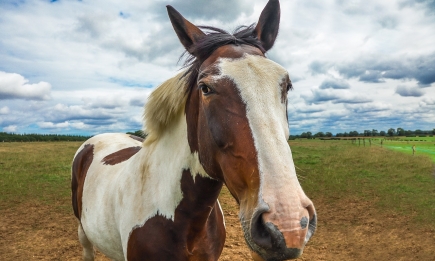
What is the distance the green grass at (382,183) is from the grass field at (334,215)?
3 cm

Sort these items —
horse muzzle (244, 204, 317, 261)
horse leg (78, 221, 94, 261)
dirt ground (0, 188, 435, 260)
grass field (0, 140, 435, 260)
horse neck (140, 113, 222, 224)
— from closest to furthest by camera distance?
1. horse muzzle (244, 204, 317, 261)
2. horse neck (140, 113, 222, 224)
3. horse leg (78, 221, 94, 261)
4. dirt ground (0, 188, 435, 260)
5. grass field (0, 140, 435, 260)

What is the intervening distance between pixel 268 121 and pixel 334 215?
8501mm

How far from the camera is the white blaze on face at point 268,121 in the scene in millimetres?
1402

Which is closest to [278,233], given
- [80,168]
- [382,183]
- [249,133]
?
[249,133]

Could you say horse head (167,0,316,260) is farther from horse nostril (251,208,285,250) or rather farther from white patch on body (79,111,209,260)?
white patch on body (79,111,209,260)

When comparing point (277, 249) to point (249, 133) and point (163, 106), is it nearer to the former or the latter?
point (249, 133)

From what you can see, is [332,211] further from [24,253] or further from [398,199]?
[24,253]

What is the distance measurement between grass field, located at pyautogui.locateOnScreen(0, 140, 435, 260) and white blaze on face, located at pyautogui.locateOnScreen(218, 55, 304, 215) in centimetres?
518

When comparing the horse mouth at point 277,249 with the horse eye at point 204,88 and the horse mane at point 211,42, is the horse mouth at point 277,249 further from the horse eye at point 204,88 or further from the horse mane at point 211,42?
the horse mane at point 211,42

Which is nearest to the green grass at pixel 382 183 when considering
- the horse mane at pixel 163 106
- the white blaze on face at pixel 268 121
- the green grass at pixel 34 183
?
the horse mane at pixel 163 106

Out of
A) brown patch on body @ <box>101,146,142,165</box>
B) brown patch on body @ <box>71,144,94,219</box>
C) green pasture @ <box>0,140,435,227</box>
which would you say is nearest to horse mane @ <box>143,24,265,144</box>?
brown patch on body @ <box>101,146,142,165</box>

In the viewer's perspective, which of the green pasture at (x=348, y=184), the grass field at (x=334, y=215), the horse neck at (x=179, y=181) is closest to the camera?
the horse neck at (x=179, y=181)

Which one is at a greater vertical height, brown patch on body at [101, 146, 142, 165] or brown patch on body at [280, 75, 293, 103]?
brown patch on body at [280, 75, 293, 103]

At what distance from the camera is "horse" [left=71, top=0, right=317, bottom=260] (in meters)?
1.42
